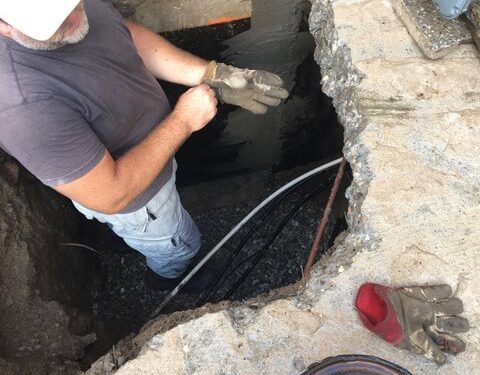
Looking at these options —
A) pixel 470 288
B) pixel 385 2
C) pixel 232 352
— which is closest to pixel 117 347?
pixel 232 352

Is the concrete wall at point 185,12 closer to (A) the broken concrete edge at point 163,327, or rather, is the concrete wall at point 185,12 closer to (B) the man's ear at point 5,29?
(B) the man's ear at point 5,29

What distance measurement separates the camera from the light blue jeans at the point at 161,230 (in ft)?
7.31

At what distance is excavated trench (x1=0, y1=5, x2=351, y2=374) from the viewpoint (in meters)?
2.26

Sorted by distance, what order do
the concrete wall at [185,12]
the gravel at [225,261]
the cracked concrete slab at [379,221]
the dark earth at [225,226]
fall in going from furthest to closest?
1. the gravel at [225,261]
2. the dark earth at [225,226]
3. the concrete wall at [185,12]
4. the cracked concrete slab at [379,221]

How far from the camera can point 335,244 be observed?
185 cm

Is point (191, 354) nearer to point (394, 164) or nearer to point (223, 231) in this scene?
point (394, 164)

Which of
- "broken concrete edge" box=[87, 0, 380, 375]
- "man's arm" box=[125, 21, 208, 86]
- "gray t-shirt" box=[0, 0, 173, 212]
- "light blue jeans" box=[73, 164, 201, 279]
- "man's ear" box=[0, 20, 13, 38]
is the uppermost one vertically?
"man's ear" box=[0, 20, 13, 38]

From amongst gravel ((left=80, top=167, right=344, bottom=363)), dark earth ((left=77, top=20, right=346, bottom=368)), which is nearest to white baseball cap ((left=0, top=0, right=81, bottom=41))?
dark earth ((left=77, top=20, right=346, bottom=368))

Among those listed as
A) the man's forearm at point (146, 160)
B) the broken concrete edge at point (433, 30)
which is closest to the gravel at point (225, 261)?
the man's forearm at point (146, 160)

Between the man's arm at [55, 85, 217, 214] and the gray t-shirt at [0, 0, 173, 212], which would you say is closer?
A: the gray t-shirt at [0, 0, 173, 212]

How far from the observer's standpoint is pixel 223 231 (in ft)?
12.1

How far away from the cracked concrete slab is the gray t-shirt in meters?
0.71

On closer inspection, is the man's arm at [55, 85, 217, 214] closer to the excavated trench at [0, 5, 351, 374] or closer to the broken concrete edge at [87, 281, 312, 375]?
the broken concrete edge at [87, 281, 312, 375]

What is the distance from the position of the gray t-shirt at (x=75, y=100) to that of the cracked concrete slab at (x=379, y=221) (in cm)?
71
